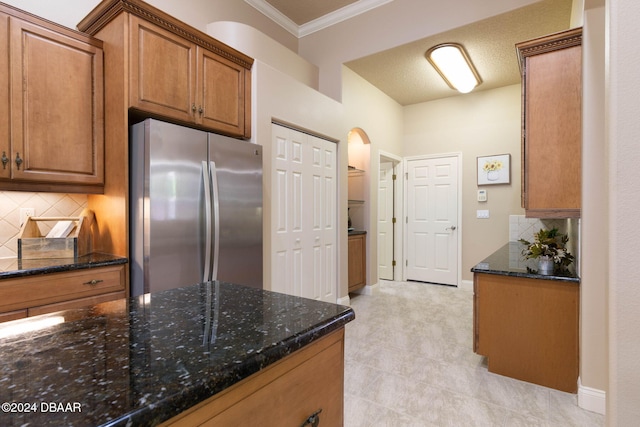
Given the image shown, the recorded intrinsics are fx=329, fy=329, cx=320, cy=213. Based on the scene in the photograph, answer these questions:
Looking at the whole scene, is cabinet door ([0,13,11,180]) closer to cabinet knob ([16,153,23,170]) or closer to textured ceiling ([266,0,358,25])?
cabinet knob ([16,153,23,170])

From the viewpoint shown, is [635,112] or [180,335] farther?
[635,112]

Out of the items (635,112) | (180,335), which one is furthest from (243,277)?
(635,112)

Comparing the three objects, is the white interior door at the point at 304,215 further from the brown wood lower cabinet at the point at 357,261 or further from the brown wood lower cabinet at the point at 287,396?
the brown wood lower cabinet at the point at 287,396

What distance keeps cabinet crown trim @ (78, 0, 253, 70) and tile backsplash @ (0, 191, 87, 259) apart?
1162mm

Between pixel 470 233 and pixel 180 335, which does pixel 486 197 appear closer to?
pixel 470 233

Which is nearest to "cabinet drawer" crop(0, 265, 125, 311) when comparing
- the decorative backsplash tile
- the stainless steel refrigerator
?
the stainless steel refrigerator

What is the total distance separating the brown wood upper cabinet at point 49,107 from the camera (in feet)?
5.97

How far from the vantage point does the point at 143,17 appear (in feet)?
6.73

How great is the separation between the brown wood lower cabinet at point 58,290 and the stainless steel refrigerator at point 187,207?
0.41 feet

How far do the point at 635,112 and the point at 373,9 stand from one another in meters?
3.30

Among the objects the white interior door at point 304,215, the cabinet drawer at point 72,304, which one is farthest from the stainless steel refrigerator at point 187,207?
the white interior door at point 304,215

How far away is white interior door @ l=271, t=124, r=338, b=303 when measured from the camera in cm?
306

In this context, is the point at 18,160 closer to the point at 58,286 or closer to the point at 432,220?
the point at 58,286

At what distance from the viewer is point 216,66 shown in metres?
2.50
